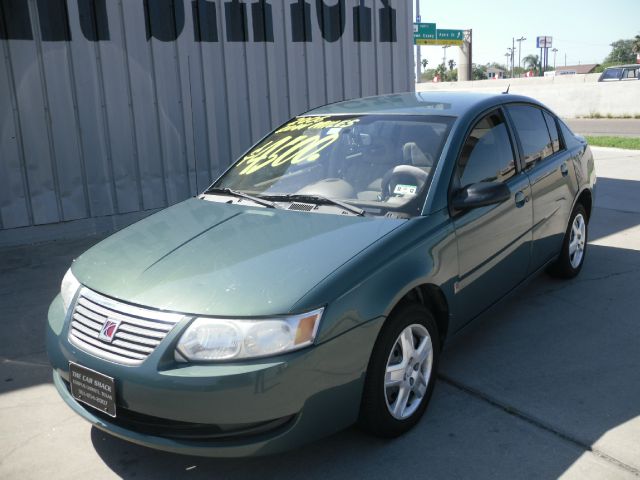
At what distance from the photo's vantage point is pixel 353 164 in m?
3.84

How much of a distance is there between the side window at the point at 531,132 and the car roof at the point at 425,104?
0.31 ft

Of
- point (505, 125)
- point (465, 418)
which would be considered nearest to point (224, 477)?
point (465, 418)

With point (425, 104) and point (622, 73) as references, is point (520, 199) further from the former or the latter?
point (622, 73)

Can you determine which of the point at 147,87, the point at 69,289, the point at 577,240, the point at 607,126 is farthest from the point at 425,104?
the point at 607,126

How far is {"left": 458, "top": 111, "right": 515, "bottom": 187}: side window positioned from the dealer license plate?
2165 millimetres

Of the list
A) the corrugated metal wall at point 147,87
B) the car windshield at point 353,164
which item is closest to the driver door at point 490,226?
the car windshield at point 353,164

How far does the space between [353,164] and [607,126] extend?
793 inches

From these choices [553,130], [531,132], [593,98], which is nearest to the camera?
[531,132]

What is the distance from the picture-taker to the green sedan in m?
2.57

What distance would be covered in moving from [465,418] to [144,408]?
64.6 inches

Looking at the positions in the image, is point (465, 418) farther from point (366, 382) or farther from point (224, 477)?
point (224, 477)

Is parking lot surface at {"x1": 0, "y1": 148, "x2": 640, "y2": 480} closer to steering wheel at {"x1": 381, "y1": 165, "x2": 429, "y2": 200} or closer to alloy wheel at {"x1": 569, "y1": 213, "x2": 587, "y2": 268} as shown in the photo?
alloy wheel at {"x1": 569, "y1": 213, "x2": 587, "y2": 268}

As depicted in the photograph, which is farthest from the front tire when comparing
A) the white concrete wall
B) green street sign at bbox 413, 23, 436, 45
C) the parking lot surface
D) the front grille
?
green street sign at bbox 413, 23, 436, 45

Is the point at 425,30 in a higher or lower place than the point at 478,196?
higher
